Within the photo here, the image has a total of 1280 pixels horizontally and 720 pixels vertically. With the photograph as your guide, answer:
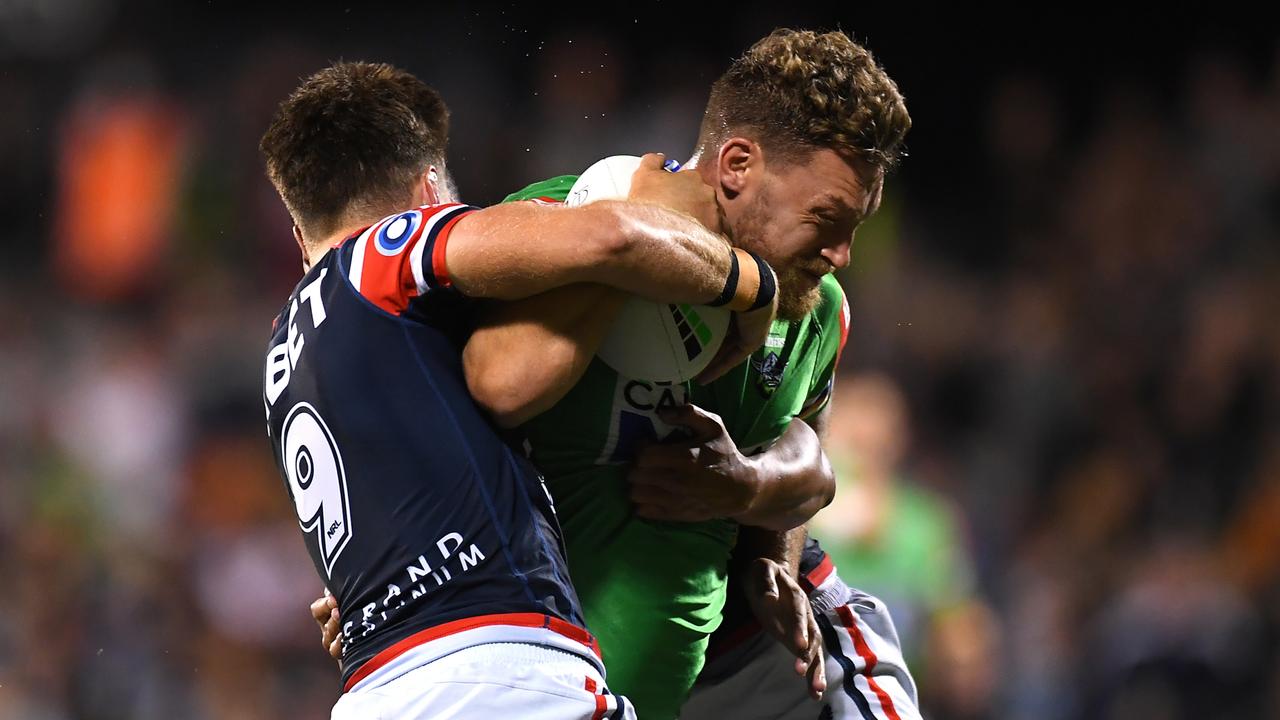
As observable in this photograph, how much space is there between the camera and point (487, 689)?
2518 mm

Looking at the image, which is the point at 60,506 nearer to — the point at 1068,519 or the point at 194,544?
the point at 194,544

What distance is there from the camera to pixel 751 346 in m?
2.81

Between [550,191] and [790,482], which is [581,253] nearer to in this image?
[550,191]

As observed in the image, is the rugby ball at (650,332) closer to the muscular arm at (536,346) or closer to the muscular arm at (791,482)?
the muscular arm at (536,346)

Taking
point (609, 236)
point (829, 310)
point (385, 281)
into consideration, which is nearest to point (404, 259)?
point (385, 281)

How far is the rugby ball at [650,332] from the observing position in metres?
2.74

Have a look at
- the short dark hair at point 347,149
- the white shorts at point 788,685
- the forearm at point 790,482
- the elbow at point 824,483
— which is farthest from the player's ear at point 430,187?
the white shorts at point 788,685

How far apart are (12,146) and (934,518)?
620cm

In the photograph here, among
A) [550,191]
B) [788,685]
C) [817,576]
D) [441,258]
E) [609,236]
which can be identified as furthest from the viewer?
[817,576]

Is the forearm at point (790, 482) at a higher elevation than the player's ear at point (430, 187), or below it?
below

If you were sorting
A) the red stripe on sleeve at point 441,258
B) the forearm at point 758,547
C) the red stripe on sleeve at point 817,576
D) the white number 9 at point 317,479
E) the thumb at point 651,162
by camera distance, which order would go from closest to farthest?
1. the red stripe on sleeve at point 441,258
2. the white number 9 at point 317,479
3. the thumb at point 651,162
4. the forearm at point 758,547
5. the red stripe on sleeve at point 817,576

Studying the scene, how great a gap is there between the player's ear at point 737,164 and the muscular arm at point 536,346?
506 mm

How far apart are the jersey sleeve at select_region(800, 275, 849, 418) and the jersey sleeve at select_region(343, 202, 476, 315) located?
1.13 m

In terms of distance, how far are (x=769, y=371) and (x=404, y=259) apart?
41.2 inches
